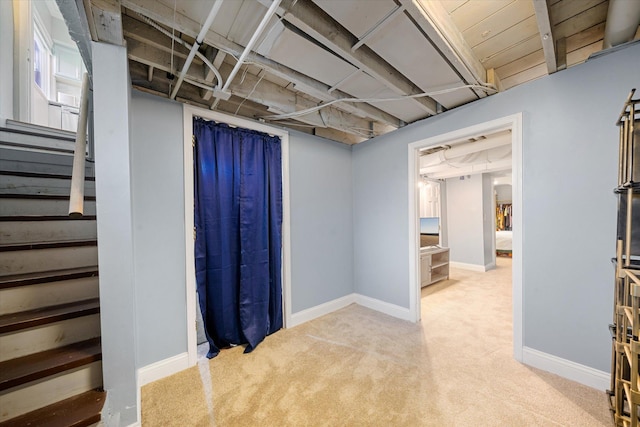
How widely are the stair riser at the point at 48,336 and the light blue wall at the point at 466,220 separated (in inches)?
246

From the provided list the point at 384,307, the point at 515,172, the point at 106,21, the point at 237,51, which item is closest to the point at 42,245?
the point at 106,21

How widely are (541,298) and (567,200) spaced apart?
800mm

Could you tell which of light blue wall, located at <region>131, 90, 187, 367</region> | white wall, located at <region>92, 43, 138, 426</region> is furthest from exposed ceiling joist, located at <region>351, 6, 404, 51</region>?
light blue wall, located at <region>131, 90, 187, 367</region>

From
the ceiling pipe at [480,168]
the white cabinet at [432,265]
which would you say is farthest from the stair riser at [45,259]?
the ceiling pipe at [480,168]

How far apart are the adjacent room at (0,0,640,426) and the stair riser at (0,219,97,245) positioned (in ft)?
0.04

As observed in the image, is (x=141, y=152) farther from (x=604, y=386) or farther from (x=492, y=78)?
(x=604, y=386)

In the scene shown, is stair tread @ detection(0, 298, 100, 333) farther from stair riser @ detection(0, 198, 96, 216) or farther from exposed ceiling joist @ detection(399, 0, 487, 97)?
exposed ceiling joist @ detection(399, 0, 487, 97)

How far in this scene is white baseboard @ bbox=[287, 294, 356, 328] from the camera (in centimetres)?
276

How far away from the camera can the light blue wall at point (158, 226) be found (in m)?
1.85

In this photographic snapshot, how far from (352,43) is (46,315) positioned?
2.37 m

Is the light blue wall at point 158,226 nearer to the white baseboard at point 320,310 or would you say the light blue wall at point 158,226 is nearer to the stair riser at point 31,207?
the stair riser at point 31,207

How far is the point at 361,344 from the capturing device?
232 centimetres

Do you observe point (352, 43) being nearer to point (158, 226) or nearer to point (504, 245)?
point (158, 226)

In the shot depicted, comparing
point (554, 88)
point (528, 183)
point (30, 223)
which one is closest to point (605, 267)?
point (528, 183)
